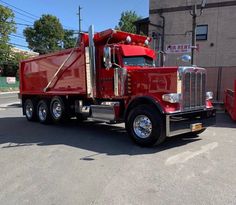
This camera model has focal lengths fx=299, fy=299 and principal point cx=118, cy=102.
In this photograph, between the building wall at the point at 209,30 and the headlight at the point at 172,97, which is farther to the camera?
the building wall at the point at 209,30

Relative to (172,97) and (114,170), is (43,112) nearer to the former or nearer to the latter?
(172,97)

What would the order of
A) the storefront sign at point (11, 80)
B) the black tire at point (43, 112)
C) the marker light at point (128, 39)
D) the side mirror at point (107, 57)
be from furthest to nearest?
the storefront sign at point (11, 80) → the black tire at point (43, 112) → the marker light at point (128, 39) → the side mirror at point (107, 57)

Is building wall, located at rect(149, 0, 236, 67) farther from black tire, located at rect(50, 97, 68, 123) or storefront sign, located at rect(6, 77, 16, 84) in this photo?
storefront sign, located at rect(6, 77, 16, 84)

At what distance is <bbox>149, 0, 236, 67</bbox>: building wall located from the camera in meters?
20.4

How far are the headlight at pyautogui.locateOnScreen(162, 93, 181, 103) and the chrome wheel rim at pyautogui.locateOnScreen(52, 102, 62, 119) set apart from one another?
16.6ft

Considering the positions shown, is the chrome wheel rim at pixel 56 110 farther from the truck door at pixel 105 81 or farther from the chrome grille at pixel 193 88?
the chrome grille at pixel 193 88

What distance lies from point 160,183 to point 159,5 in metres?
19.6

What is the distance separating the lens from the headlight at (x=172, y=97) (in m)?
7.12

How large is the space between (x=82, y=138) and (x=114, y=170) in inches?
129

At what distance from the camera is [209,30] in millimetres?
20969

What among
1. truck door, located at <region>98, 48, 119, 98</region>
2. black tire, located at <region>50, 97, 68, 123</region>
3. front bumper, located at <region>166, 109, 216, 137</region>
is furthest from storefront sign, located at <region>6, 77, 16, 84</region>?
front bumper, located at <region>166, 109, 216, 137</region>

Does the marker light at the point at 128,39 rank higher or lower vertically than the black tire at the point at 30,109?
higher

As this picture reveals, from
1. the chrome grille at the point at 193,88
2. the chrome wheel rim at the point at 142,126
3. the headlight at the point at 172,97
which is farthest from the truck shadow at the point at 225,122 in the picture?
the chrome wheel rim at the point at 142,126

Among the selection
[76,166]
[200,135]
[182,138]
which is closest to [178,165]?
[76,166]
